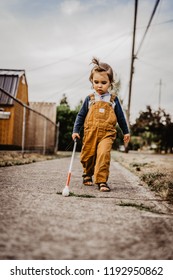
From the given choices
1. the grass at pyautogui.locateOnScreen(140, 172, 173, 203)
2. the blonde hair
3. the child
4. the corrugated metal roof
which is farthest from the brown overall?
the corrugated metal roof

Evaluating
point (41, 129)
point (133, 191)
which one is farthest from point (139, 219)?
point (41, 129)

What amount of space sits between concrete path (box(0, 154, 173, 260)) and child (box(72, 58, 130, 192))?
688mm

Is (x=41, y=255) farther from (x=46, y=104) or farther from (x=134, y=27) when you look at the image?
(x=46, y=104)

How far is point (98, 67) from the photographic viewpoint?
304 centimetres

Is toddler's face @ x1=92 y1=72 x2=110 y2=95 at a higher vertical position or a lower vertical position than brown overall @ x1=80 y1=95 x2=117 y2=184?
higher

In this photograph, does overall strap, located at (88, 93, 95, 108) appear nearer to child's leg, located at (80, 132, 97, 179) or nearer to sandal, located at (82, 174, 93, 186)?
child's leg, located at (80, 132, 97, 179)

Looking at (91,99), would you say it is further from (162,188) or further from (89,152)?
(162,188)

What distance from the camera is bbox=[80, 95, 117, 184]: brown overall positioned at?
2805 mm

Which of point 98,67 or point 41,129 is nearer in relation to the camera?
point 98,67

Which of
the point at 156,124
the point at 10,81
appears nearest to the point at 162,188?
the point at 10,81

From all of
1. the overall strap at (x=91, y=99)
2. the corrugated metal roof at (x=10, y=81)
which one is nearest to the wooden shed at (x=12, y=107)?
the corrugated metal roof at (x=10, y=81)

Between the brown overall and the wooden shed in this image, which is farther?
the wooden shed

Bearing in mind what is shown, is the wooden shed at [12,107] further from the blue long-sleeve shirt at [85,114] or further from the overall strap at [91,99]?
the overall strap at [91,99]
